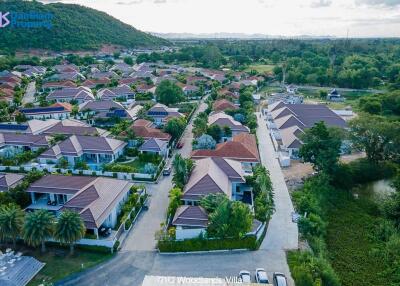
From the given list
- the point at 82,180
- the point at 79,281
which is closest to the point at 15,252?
the point at 79,281

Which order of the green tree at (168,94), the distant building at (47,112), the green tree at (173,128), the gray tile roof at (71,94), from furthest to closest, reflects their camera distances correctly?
the gray tile roof at (71,94)
the green tree at (168,94)
the distant building at (47,112)
the green tree at (173,128)

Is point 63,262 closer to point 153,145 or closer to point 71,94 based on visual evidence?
point 153,145

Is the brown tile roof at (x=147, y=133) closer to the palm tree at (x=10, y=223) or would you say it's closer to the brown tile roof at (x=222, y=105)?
the brown tile roof at (x=222, y=105)

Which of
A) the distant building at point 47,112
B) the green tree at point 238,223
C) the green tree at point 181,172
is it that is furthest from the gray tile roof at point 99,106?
the green tree at point 238,223

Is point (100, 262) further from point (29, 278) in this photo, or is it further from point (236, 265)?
point (236, 265)

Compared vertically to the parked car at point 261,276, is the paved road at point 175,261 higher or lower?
lower

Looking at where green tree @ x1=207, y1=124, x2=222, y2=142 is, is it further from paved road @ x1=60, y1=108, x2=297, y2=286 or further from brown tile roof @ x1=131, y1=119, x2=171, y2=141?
paved road @ x1=60, y1=108, x2=297, y2=286

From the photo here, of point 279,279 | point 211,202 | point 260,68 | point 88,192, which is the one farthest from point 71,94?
point 260,68

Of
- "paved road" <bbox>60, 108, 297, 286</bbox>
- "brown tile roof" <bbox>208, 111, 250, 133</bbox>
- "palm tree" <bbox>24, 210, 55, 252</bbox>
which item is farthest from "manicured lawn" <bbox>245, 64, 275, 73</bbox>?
"palm tree" <bbox>24, 210, 55, 252</bbox>
